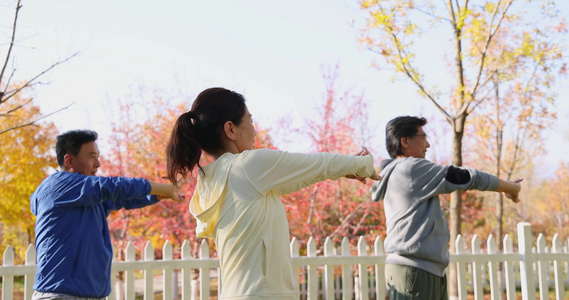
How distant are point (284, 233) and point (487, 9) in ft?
23.4

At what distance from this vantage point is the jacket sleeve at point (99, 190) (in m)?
2.87

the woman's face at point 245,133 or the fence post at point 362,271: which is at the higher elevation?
the woman's face at point 245,133

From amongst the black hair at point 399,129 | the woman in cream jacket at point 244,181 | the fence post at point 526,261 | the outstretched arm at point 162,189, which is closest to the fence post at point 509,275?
the fence post at point 526,261

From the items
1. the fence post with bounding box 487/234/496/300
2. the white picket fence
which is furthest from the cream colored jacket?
the fence post with bounding box 487/234/496/300

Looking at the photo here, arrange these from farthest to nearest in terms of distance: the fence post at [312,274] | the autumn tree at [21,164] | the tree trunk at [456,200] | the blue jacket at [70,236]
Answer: the autumn tree at [21,164], the tree trunk at [456,200], the fence post at [312,274], the blue jacket at [70,236]

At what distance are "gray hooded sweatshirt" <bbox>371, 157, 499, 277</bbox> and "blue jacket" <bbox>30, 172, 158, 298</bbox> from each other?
1577mm

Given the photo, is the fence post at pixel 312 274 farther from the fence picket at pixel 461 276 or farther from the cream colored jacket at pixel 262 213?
the cream colored jacket at pixel 262 213

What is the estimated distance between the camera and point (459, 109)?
796cm

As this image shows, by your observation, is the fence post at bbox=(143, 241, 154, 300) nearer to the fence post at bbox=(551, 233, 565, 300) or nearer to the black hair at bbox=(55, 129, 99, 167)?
the black hair at bbox=(55, 129, 99, 167)

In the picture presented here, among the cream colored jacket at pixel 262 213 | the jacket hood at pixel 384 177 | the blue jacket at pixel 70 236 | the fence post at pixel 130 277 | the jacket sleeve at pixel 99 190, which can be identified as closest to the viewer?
the cream colored jacket at pixel 262 213

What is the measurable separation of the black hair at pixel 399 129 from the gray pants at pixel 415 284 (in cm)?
77

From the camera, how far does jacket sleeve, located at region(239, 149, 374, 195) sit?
205cm

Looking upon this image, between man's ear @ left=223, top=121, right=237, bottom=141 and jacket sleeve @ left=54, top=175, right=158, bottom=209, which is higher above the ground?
man's ear @ left=223, top=121, right=237, bottom=141

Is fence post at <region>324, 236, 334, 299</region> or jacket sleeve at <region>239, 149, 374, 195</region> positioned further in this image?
fence post at <region>324, 236, 334, 299</region>
